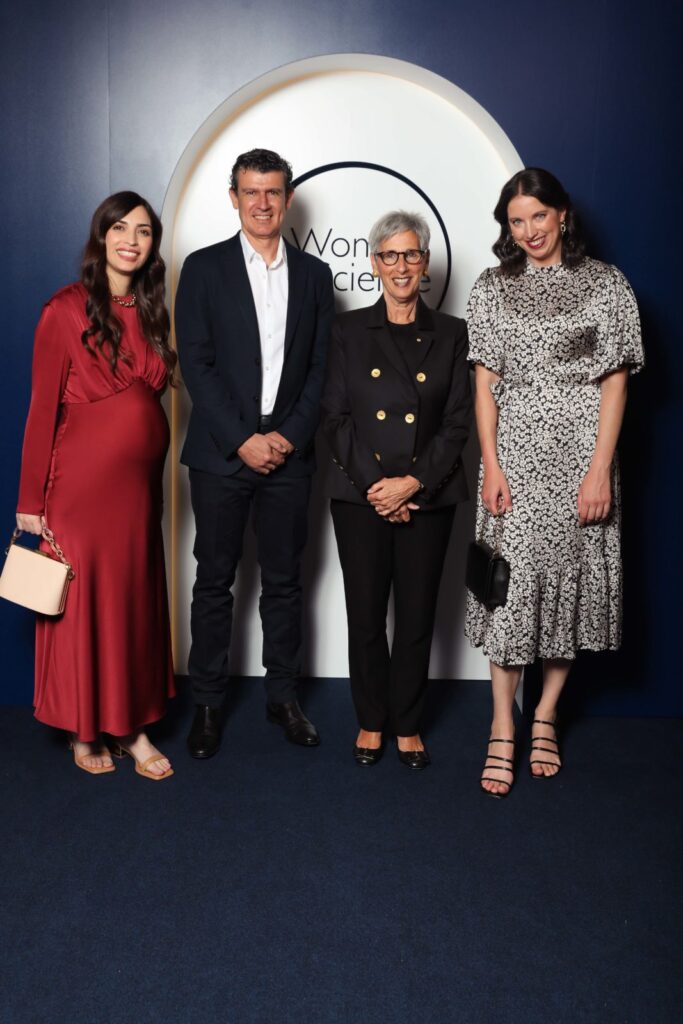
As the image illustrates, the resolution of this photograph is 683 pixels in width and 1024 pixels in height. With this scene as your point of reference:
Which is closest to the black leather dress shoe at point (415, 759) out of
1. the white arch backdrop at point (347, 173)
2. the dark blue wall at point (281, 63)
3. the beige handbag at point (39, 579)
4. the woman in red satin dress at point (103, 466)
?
the woman in red satin dress at point (103, 466)

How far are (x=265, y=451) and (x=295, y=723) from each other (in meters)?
1.02

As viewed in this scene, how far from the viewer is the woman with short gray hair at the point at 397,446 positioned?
10.5 ft

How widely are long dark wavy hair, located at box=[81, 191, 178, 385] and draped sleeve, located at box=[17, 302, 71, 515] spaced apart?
89 millimetres

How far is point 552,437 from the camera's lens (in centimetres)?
312

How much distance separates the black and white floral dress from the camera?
3.05m

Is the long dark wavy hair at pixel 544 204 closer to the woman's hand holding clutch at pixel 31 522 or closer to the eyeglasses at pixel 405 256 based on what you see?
the eyeglasses at pixel 405 256

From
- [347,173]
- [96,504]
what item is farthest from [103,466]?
[347,173]

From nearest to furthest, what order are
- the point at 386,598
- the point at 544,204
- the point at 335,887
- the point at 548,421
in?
the point at 335,887, the point at 544,204, the point at 548,421, the point at 386,598

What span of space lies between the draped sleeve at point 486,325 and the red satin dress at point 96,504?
101 centimetres

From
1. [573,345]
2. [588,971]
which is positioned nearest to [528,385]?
[573,345]

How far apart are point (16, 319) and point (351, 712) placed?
198 cm

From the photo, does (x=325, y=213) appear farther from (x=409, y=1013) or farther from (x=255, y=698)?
(x=409, y=1013)

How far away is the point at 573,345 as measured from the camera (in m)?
3.06

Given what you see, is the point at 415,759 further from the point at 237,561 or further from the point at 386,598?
the point at 237,561
